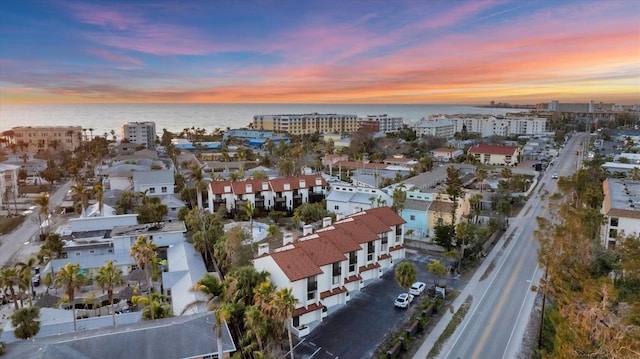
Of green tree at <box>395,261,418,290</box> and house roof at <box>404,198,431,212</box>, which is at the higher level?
house roof at <box>404,198,431,212</box>

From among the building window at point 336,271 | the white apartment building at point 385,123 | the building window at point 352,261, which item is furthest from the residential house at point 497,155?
the building window at point 336,271

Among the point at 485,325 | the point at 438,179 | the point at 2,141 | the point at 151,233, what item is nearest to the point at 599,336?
the point at 485,325

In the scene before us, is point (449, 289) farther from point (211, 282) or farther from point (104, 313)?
point (104, 313)

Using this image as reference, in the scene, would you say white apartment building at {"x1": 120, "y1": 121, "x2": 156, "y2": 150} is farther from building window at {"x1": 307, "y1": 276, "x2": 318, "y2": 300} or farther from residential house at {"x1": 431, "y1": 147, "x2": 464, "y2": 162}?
building window at {"x1": 307, "y1": 276, "x2": 318, "y2": 300}

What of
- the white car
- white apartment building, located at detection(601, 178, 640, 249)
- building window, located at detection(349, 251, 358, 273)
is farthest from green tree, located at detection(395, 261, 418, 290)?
white apartment building, located at detection(601, 178, 640, 249)

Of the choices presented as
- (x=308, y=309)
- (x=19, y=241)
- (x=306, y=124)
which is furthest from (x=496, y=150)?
(x=19, y=241)

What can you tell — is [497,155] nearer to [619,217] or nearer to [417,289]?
[619,217]
